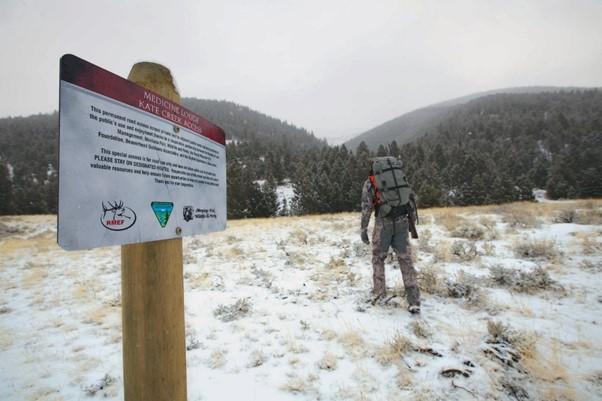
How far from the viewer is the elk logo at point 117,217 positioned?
1.07 metres

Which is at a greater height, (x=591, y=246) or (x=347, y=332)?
(x=591, y=246)

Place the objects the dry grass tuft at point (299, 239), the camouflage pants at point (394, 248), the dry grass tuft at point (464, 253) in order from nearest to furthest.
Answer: the camouflage pants at point (394, 248)
the dry grass tuft at point (464, 253)
the dry grass tuft at point (299, 239)

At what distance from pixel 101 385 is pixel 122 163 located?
2.71m

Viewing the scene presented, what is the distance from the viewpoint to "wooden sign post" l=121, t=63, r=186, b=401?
52.3 inches

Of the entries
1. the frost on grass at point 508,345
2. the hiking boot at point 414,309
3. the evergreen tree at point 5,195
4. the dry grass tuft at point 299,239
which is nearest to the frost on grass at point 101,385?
the hiking boot at point 414,309

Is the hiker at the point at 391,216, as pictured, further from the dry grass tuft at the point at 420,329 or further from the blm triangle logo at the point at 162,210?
the blm triangle logo at the point at 162,210

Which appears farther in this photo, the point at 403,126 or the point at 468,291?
the point at 403,126

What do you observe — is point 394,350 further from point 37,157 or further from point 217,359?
point 37,157

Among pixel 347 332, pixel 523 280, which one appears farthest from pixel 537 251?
pixel 347 332

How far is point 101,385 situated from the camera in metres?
2.62

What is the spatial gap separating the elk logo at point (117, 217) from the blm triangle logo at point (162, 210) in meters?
0.12

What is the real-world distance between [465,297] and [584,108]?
114 meters

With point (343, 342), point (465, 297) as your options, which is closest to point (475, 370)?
point (343, 342)

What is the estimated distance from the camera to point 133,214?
46.6 inches
